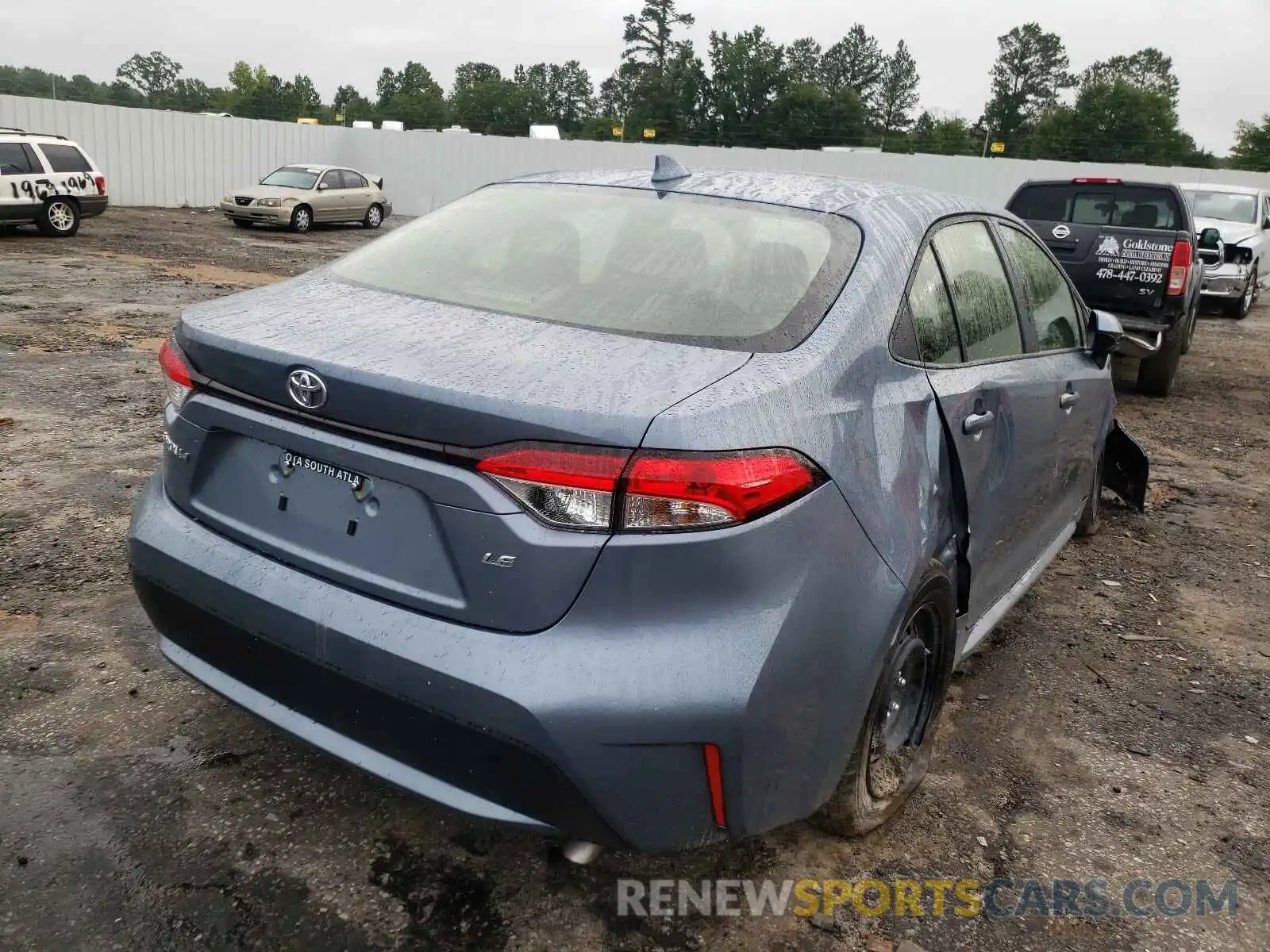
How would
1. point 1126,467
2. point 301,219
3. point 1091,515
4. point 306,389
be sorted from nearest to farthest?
point 306,389, point 1091,515, point 1126,467, point 301,219

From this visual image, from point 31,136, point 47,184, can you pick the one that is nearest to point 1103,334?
point 47,184

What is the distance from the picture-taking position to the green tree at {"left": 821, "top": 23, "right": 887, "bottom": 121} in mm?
98250

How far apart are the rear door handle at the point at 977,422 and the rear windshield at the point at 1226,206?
14524mm

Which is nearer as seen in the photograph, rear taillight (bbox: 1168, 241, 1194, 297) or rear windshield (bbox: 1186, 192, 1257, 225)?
rear taillight (bbox: 1168, 241, 1194, 297)

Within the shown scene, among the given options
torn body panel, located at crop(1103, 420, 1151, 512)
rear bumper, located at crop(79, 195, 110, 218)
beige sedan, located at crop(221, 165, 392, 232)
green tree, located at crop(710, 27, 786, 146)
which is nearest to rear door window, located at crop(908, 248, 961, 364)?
torn body panel, located at crop(1103, 420, 1151, 512)

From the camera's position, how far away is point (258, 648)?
215 centimetres

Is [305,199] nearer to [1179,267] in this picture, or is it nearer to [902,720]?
[1179,267]

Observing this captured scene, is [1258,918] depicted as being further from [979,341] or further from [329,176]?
[329,176]

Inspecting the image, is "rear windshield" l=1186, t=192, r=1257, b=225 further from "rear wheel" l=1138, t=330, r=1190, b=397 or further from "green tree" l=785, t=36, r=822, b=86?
"green tree" l=785, t=36, r=822, b=86

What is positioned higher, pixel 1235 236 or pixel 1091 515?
pixel 1235 236

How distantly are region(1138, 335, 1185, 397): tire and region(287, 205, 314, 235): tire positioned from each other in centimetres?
1823

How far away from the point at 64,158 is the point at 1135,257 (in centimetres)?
1642

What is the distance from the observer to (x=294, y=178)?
893 inches

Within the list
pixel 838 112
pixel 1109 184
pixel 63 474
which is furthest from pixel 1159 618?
pixel 838 112
